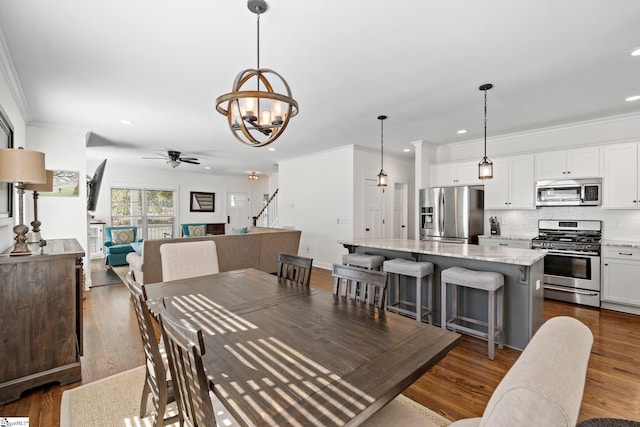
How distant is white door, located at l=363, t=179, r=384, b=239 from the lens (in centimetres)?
631

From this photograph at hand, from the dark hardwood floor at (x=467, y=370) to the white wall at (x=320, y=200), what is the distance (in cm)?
357

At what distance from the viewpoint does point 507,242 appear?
15.6 feet

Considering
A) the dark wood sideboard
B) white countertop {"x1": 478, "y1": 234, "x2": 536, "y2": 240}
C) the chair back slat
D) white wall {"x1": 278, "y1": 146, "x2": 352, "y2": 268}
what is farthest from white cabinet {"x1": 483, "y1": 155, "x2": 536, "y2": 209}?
the dark wood sideboard

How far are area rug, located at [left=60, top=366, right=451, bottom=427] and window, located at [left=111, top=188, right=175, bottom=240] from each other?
752 centimetres

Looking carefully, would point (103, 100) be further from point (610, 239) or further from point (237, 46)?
point (610, 239)

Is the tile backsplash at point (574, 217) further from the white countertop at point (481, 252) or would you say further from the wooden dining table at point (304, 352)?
the wooden dining table at point (304, 352)

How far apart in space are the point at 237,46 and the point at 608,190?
5.01 meters

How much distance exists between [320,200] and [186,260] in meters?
4.21

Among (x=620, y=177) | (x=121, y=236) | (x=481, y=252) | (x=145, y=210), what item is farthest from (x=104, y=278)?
(x=620, y=177)

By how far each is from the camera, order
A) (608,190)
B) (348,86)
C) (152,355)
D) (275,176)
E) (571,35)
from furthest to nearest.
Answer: (275,176) → (608,190) → (348,86) → (571,35) → (152,355)

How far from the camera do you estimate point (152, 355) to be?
4.84 feet

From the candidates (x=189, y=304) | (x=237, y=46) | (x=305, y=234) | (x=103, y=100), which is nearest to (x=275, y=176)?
(x=305, y=234)

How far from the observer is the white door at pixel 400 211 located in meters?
6.99

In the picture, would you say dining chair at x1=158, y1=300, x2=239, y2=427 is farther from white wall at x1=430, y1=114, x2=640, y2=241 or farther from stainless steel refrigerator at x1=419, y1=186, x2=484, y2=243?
white wall at x1=430, y1=114, x2=640, y2=241
